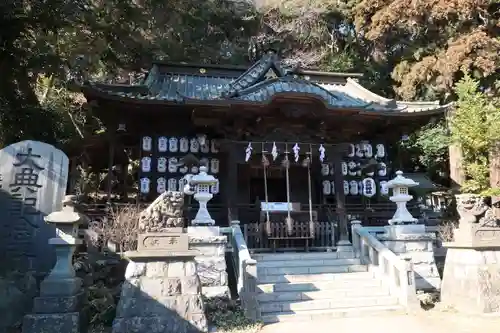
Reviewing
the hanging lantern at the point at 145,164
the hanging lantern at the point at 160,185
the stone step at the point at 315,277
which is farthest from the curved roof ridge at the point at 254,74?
the stone step at the point at 315,277

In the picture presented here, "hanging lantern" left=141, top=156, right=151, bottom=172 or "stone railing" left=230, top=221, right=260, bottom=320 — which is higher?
"hanging lantern" left=141, top=156, right=151, bottom=172

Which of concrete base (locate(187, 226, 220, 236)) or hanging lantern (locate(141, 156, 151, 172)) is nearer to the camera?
concrete base (locate(187, 226, 220, 236))

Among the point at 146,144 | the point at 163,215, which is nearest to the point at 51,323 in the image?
the point at 163,215

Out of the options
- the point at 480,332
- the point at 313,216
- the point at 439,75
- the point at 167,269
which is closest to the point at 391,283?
the point at 480,332

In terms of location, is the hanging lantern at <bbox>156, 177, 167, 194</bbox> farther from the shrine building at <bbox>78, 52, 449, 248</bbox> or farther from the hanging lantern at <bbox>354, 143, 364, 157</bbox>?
the hanging lantern at <bbox>354, 143, 364, 157</bbox>

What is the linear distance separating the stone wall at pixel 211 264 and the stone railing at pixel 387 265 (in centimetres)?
348

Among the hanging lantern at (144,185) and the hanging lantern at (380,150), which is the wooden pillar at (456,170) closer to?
the hanging lantern at (380,150)

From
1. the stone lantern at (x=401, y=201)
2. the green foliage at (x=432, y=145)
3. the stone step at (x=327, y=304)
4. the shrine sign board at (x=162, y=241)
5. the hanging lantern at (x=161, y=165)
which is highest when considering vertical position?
the green foliage at (x=432, y=145)

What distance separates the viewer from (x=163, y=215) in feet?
21.0

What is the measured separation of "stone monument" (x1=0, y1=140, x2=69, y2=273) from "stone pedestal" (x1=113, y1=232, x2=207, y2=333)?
2271 mm

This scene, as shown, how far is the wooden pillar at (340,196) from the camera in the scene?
10.9m

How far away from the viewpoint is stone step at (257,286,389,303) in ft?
25.2

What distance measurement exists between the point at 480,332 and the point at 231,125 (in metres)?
8.03

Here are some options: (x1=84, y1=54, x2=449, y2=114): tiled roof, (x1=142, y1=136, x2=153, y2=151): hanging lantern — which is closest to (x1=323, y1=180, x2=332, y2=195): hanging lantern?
(x1=84, y1=54, x2=449, y2=114): tiled roof
